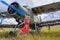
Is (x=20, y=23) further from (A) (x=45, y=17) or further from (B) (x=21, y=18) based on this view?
(A) (x=45, y=17)

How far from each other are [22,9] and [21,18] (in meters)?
0.30

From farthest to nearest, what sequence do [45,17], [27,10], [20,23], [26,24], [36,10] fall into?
1. [45,17]
2. [36,10]
3. [27,10]
4. [20,23]
5. [26,24]

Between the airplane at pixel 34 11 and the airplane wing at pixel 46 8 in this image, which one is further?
the airplane wing at pixel 46 8

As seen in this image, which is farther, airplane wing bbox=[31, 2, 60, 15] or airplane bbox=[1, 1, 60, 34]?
airplane wing bbox=[31, 2, 60, 15]

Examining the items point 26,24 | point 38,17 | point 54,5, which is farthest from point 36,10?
point 26,24

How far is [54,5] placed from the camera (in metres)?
8.64

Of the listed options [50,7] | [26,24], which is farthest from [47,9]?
[26,24]

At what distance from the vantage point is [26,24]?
698 centimetres

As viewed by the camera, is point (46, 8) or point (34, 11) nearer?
point (46, 8)

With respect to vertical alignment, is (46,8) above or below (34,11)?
above

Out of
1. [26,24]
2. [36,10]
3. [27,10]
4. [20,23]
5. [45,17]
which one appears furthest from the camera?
[45,17]

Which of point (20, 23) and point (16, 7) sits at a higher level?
point (16, 7)

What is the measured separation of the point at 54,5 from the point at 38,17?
3.02 feet

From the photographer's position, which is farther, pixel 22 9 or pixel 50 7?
pixel 50 7
